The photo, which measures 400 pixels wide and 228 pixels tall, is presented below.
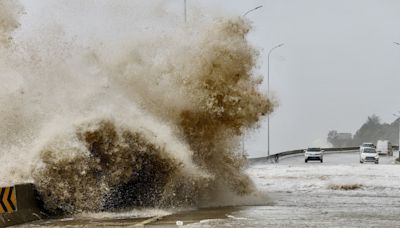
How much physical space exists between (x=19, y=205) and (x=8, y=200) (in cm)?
91

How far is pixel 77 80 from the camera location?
20.3 meters

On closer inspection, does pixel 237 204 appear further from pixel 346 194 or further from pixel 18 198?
pixel 18 198

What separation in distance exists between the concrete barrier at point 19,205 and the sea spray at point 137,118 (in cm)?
37

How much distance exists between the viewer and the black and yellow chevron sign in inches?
563

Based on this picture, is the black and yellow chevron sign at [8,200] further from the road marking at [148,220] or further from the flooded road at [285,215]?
the road marking at [148,220]

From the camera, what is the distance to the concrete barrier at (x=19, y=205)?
14.4 meters

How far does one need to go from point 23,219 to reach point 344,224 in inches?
231

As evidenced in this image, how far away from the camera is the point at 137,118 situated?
1895 cm

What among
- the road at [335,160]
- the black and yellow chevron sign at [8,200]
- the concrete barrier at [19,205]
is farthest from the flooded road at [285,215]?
the road at [335,160]

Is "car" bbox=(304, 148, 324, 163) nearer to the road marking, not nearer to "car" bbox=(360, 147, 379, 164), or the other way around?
"car" bbox=(360, 147, 379, 164)

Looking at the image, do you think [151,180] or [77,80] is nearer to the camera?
[151,180]

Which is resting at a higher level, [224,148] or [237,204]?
[224,148]

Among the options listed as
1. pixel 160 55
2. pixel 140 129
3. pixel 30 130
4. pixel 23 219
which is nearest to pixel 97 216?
pixel 23 219

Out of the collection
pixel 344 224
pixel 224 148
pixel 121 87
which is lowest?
pixel 344 224
